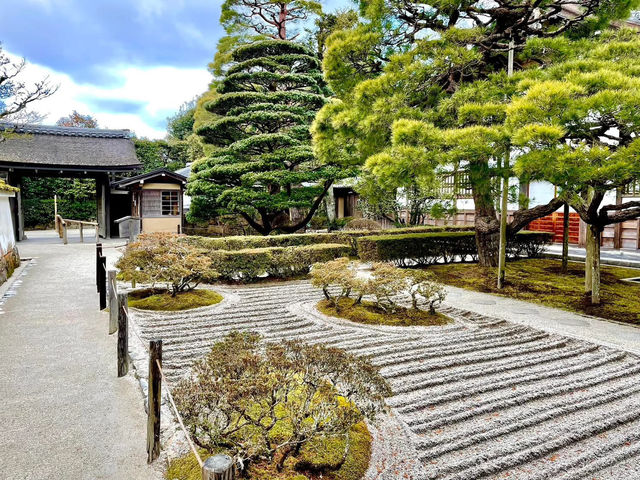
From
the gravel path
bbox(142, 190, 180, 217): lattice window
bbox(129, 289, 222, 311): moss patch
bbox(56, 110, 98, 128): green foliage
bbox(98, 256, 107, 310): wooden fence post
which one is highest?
bbox(56, 110, 98, 128): green foliage

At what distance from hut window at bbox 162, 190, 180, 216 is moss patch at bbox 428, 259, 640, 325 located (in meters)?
10.7

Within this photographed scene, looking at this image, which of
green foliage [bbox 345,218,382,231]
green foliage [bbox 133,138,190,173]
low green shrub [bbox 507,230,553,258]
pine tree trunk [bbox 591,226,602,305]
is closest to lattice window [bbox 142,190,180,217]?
green foliage [bbox 133,138,190,173]

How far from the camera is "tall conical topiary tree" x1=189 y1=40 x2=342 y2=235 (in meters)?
12.0

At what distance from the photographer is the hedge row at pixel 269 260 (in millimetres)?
8763

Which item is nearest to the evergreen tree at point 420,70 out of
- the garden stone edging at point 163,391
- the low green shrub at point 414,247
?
the low green shrub at point 414,247

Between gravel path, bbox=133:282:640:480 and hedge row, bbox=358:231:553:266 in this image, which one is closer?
gravel path, bbox=133:282:640:480

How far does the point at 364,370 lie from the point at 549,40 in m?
7.28

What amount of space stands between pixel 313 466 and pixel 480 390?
81.7 inches

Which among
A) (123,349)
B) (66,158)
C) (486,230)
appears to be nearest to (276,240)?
(486,230)

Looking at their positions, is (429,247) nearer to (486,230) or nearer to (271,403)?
(486,230)

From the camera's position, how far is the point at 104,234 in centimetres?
1770

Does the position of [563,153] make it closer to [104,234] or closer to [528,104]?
[528,104]

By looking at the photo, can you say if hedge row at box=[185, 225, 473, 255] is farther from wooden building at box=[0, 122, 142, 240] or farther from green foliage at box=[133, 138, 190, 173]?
green foliage at box=[133, 138, 190, 173]

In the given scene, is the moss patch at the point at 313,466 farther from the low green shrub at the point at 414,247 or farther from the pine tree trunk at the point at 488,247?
the pine tree trunk at the point at 488,247
